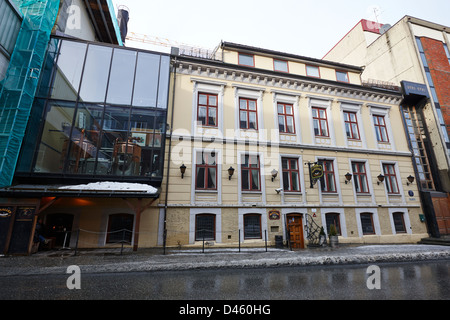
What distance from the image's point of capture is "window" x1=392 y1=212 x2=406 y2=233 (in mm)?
15815

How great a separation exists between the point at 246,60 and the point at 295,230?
13245 millimetres

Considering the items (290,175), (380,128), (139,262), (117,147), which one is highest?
(380,128)

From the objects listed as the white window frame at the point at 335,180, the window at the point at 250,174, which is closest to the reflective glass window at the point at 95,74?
the window at the point at 250,174

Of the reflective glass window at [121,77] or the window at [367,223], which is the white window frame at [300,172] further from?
the reflective glass window at [121,77]

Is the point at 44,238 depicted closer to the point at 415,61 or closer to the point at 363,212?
the point at 363,212

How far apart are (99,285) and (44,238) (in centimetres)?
699

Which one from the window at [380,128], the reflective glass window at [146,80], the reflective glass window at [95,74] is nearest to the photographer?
the reflective glass window at [95,74]

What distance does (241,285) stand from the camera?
245 inches

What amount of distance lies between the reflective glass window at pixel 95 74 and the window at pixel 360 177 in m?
18.0

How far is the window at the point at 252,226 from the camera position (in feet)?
43.7

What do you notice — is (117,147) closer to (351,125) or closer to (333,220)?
(333,220)

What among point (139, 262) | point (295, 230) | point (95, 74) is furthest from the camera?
point (295, 230)

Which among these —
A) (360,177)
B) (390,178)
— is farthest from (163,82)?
(390,178)
